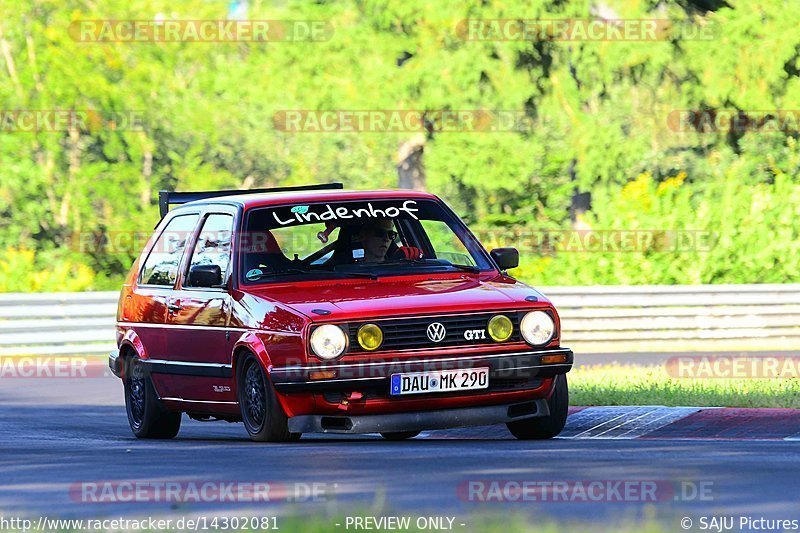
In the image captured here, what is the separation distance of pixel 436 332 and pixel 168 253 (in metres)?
3.08

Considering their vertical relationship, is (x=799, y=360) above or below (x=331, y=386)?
below

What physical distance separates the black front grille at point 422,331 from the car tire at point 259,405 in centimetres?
65

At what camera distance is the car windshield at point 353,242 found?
38.1 ft

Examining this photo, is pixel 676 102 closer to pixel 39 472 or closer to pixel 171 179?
pixel 171 179

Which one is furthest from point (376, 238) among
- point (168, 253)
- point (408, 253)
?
point (168, 253)

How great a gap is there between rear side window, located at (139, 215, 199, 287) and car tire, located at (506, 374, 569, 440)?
2.81m

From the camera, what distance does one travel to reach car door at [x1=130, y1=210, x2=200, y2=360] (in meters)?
12.5

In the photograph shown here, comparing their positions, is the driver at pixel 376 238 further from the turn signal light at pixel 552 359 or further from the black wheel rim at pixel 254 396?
the turn signal light at pixel 552 359

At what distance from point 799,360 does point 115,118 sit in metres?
26.4

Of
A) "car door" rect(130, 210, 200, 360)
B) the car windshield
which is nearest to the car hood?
the car windshield

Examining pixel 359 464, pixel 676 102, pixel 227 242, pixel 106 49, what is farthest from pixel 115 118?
pixel 359 464

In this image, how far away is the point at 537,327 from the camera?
10.9 m

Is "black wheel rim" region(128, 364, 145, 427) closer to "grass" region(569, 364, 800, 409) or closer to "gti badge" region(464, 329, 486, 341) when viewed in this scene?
"gti badge" region(464, 329, 486, 341)

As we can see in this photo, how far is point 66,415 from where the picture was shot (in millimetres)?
15281
